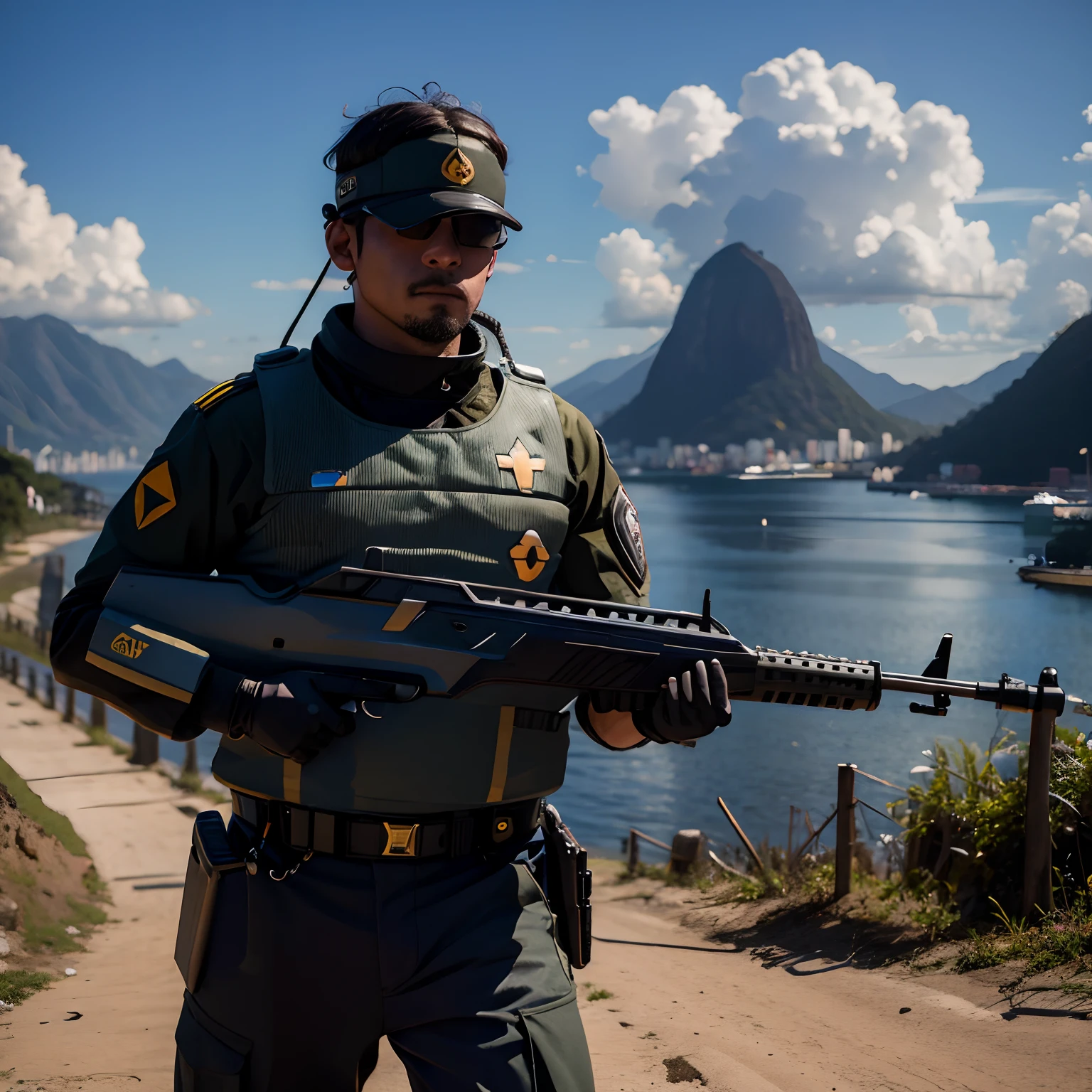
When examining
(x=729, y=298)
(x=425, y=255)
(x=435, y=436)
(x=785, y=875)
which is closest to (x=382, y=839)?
(x=435, y=436)

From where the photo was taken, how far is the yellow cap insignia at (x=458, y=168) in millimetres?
2367

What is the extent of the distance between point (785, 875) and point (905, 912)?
2021mm

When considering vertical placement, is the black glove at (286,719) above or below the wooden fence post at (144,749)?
above

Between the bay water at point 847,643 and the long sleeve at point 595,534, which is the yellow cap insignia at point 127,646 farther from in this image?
the bay water at point 847,643

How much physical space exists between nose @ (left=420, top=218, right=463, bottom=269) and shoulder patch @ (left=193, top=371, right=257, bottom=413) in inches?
18.3

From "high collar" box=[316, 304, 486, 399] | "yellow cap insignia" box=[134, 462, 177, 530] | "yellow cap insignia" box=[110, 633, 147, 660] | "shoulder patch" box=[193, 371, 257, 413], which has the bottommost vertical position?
"yellow cap insignia" box=[110, 633, 147, 660]

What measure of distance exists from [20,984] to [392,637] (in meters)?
5.11

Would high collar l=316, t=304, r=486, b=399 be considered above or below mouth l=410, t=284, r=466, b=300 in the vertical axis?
below

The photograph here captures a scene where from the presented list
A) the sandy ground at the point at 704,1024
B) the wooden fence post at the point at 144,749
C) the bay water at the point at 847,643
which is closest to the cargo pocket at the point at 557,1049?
the sandy ground at the point at 704,1024

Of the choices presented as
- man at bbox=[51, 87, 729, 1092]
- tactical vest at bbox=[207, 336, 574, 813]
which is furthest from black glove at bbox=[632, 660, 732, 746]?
tactical vest at bbox=[207, 336, 574, 813]

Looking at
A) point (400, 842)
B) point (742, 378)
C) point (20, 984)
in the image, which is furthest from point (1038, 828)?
point (742, 378)

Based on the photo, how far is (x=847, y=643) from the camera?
5481cm

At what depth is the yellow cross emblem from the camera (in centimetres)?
243

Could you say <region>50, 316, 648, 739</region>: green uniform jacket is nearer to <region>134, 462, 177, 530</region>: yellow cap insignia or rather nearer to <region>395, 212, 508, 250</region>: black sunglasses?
<region>134, 462, 177, 530</region>: yellow cap insignia
